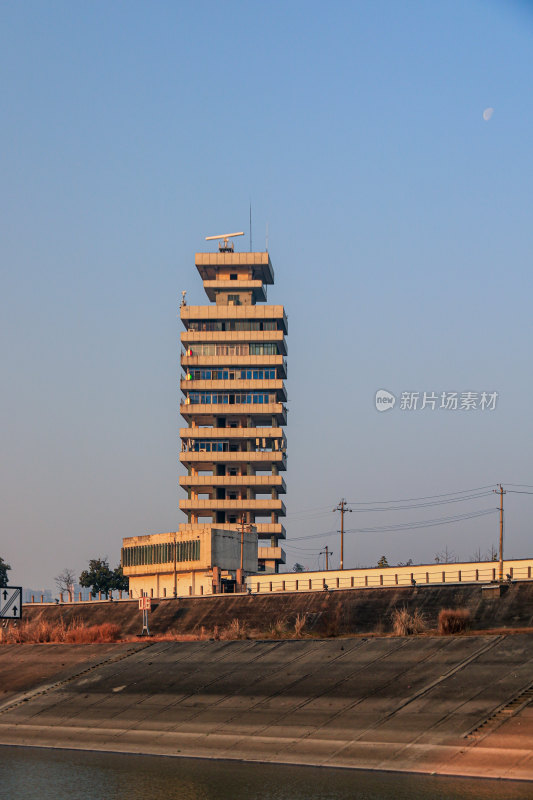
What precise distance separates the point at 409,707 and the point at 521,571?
5283 cm

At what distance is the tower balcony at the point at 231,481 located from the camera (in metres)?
184

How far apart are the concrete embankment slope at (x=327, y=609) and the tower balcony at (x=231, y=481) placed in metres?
70.3

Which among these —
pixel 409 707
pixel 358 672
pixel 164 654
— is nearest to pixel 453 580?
pixel 164 654

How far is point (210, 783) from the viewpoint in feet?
147

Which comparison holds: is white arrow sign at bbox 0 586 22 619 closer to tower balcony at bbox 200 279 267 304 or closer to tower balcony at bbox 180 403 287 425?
tower balcony at bbox 180 403 287 425

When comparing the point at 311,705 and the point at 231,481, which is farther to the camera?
the point at 231,481

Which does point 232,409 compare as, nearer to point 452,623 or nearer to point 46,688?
point 46,688

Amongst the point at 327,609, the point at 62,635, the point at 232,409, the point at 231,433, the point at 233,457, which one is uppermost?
the point at 232,409

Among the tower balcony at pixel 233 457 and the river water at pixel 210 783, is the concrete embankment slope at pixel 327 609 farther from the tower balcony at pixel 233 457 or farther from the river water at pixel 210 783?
the tower balcony at pixel 233 457

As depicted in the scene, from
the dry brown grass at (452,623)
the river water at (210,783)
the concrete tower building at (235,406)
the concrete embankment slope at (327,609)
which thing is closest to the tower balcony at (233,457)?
the concrete tower building at (235,406)

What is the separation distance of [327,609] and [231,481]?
3653 inches

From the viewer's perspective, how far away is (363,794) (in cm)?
4069

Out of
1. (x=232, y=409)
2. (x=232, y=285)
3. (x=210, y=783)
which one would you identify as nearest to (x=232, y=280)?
(x=232, y=285)

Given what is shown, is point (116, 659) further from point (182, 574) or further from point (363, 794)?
point (182, 574)
